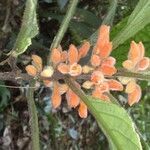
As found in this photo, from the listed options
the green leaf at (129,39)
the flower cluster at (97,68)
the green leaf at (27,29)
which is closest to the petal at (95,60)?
the flower cluster at (97,68)

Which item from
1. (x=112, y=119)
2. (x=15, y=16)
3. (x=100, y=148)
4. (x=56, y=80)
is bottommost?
(x=112, y=119)

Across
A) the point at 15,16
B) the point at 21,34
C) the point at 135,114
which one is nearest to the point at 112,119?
the point at 21,34

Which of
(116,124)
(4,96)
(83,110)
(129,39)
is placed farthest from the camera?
(4,96)

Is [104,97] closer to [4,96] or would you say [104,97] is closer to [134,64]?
[134,64]

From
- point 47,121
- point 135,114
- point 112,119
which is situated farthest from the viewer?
point 135,114

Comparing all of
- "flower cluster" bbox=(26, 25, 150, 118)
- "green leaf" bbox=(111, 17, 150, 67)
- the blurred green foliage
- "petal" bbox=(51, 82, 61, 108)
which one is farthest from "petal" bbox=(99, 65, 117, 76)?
the blurred green foliage

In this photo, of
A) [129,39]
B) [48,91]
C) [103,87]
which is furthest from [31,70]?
[48,91]

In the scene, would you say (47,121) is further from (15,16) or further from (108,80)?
(108,80)

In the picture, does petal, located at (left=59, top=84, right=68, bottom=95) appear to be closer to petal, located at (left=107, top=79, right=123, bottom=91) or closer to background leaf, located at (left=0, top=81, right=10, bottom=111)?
petal, located at (left=107, top=79, right=123, bottom=91)
